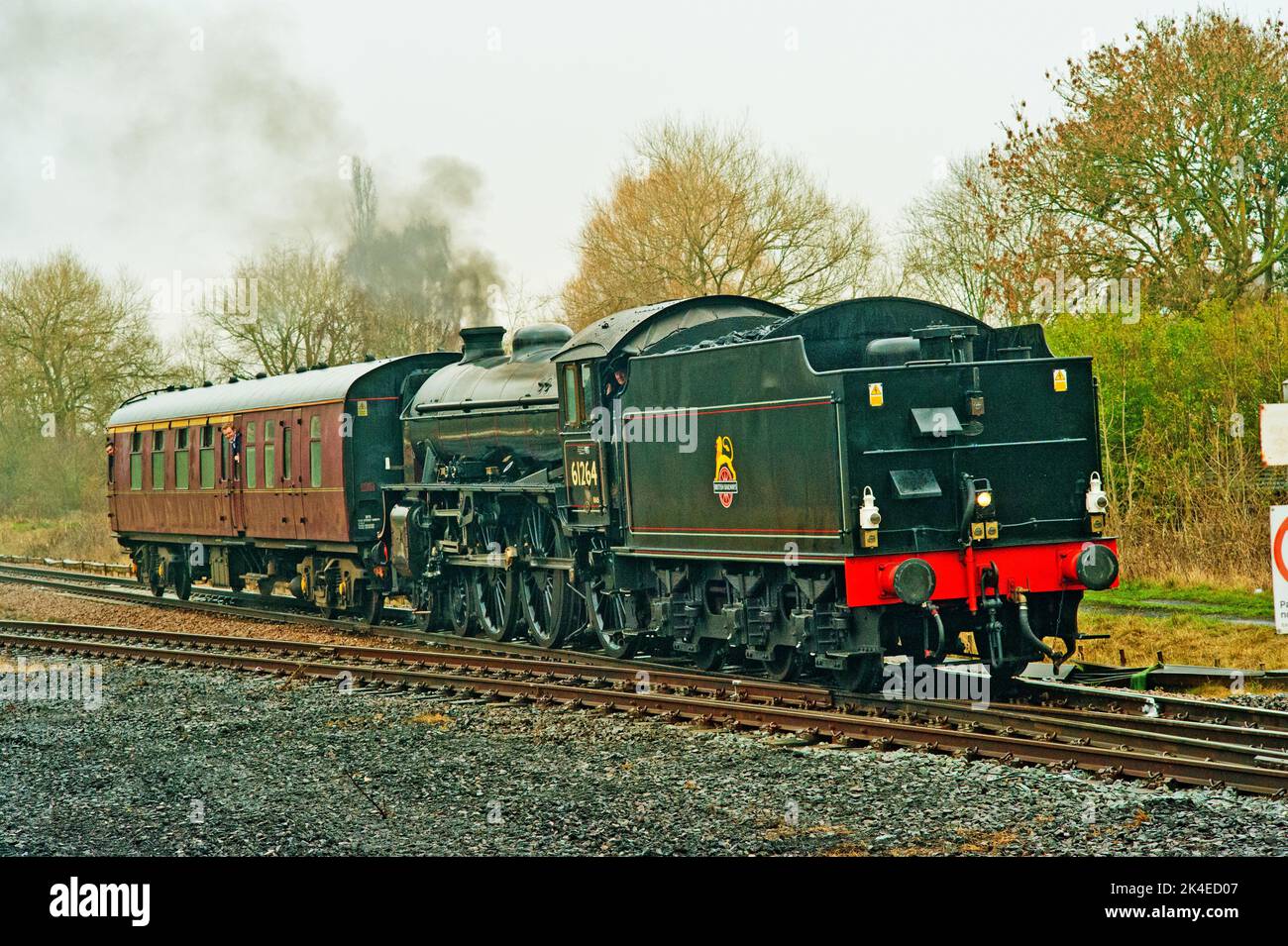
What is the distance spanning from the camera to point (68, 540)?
36.9 m

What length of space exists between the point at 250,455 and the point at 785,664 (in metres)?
→ 11.6

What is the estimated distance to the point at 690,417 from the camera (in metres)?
12.1

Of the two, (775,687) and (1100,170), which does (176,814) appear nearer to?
(775,687)

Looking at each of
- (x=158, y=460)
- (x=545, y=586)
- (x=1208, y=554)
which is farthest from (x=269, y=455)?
(x=1208, y=554)

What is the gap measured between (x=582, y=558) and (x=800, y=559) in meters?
3.93

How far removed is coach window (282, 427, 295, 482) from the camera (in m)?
19.8

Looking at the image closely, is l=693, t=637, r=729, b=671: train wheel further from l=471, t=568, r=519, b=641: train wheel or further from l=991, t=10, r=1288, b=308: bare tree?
l=991, t=10, r=1288, b=308: bare tree

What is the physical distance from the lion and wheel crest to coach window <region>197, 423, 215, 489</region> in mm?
12505

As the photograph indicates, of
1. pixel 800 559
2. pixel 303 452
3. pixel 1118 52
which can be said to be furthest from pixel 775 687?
pixel 1118 52

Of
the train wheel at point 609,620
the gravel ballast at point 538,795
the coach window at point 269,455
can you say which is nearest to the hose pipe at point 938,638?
the gravel ballast at point 538,795

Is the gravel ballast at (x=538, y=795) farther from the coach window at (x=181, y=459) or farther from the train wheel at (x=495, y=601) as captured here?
the coach window at (x=181, y=459)

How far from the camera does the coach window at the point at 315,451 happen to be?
62.0ft

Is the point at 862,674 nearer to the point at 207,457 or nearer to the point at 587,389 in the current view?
the point at 587,389

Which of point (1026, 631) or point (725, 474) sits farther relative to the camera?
point (725, 474)
